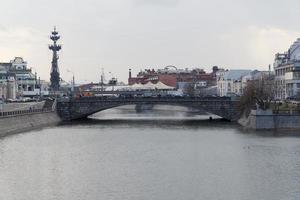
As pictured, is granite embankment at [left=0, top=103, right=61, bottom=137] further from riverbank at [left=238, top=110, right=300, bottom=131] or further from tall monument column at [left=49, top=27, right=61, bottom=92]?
tall monument column at [left=49, top=27, right=61, bottom=92]

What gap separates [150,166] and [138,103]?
192 ft

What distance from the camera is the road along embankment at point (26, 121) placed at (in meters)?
77.1

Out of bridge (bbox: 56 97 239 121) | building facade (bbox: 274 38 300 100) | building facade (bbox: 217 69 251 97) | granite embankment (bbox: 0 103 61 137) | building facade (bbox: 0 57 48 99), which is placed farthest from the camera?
building facade (bbox: 217 69 251 97)

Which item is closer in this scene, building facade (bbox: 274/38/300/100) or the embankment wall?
the embankment wall

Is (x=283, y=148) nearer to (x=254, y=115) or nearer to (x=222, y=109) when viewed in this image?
(x=254, y=115)

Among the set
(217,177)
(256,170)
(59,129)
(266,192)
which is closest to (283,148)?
(256,170)

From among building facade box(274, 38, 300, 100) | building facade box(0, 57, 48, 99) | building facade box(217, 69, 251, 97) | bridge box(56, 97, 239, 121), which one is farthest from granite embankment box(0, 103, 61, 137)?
building facade box(217, 69, 251, 97)

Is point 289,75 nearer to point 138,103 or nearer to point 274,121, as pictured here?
point 138,103

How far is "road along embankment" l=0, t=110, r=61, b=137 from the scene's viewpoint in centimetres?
7706

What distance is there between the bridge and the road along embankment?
3812 mm

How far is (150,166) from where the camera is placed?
159 feet

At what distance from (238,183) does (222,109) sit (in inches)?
2443

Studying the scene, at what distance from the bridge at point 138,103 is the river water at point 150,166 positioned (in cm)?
2695

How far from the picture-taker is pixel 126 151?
58.0m
